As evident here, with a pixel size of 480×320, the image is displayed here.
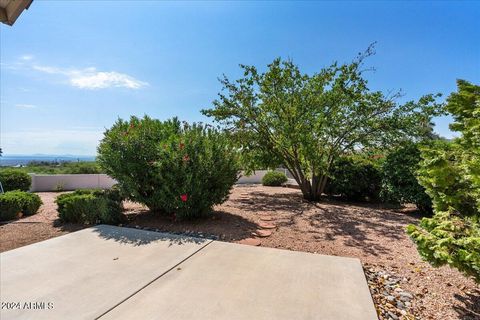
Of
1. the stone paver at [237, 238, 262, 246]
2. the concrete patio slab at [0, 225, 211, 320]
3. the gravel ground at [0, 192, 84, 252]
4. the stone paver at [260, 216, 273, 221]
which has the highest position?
the stone paver at [260, 216, 273, 221]

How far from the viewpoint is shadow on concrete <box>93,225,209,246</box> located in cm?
399

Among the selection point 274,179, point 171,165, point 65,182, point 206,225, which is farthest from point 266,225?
point 65,182

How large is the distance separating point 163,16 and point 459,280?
719 cm

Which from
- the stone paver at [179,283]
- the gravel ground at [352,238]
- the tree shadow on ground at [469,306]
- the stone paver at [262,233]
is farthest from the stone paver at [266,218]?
the tree shadow on ground at [469,306]

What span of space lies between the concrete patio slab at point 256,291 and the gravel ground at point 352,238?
337 millimetres

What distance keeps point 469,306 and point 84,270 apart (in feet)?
14.2

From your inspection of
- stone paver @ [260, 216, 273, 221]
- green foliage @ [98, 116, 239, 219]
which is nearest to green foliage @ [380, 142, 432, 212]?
stone paver @ [260, 216, 273, 221]

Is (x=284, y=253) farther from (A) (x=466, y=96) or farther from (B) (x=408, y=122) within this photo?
(B) (x=408, y=122)

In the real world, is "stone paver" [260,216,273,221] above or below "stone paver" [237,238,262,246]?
above

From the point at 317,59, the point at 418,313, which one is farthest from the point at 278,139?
the point at 418,313

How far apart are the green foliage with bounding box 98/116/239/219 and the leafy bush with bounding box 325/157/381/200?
5.02m

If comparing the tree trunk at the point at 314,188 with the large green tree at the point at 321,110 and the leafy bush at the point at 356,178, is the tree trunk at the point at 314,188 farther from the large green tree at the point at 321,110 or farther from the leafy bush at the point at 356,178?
the leafy bush at the point at 356,178

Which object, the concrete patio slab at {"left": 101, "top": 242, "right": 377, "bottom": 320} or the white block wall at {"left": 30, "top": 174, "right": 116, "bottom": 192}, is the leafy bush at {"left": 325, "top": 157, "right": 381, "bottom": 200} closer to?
the concrete patio slab at {"left": 101, "top": 242, "right": 377, "bottom": 320}

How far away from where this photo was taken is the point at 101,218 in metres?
5.24
